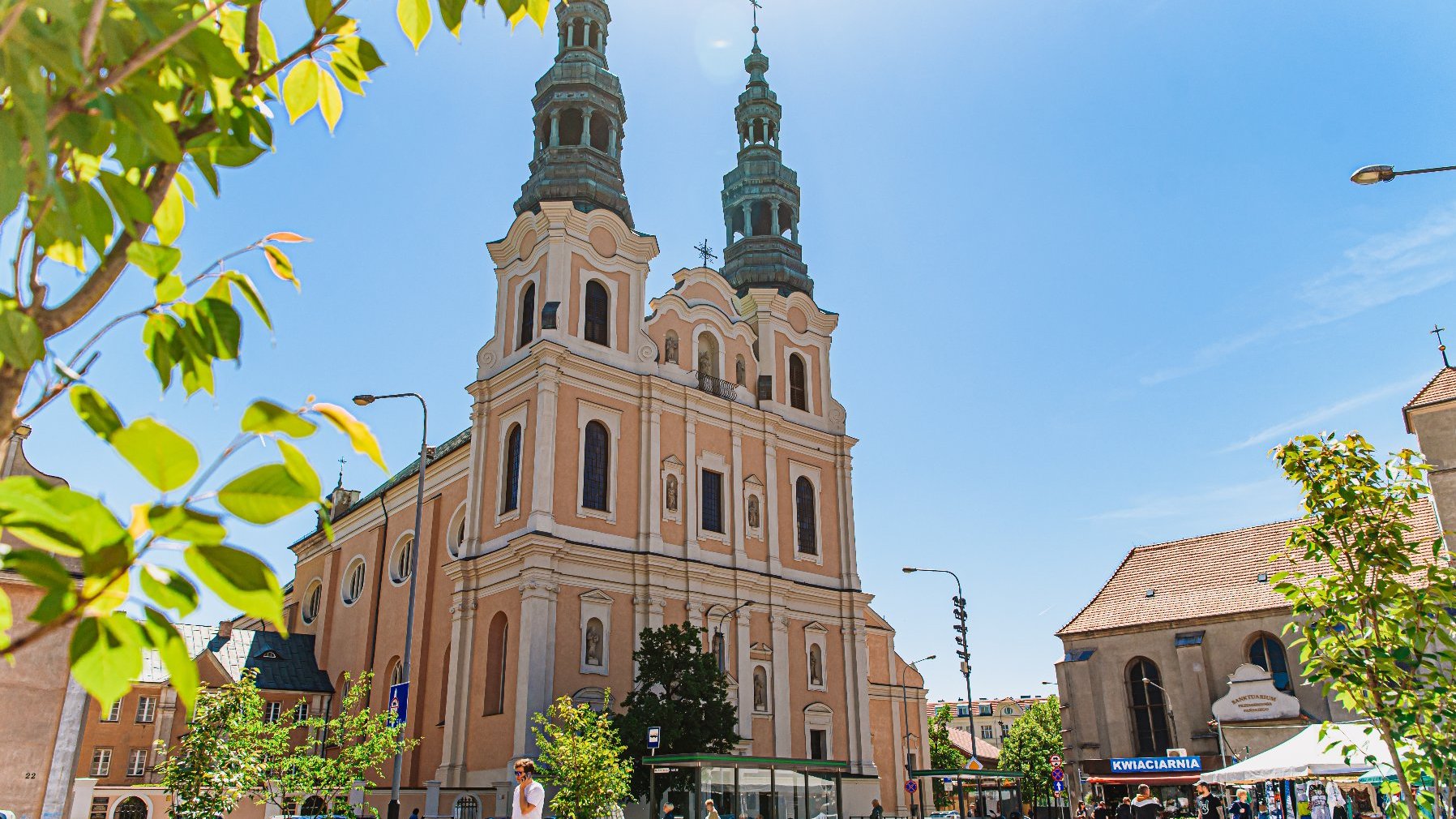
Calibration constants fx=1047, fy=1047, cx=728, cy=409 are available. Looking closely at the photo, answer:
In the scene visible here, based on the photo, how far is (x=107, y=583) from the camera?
4.81ft

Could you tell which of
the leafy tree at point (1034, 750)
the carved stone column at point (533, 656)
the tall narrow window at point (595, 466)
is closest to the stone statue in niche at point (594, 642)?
the carved stone column at point (533, 656)

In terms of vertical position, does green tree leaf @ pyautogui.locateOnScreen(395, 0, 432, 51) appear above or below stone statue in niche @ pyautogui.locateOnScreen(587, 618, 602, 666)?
below

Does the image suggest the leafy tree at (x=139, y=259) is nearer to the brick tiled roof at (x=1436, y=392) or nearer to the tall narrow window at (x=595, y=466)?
the tall narrow window at (x=595, y=466)

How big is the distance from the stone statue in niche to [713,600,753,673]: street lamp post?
12.2 feet

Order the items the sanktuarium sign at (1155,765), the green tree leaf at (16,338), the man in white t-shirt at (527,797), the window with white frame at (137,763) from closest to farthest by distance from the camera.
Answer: the green tree leaf at (16,338)
the man in white t-shirt at (527,797)
the sanktuarium sign at (1155,765)
the window with white frame at (137,763)

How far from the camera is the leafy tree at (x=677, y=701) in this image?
25.0 meters

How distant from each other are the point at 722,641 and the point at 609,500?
18.1 feet

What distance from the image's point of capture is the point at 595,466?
31.2m

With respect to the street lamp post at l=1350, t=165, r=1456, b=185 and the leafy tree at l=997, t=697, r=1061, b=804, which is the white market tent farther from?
the leafy tree at l=997, t=697, r=1061, b=804

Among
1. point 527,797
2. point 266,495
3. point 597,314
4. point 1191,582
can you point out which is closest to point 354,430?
point 266,495

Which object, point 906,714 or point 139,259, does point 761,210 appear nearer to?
point 906,714

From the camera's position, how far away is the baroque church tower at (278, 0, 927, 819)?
28.9 metres

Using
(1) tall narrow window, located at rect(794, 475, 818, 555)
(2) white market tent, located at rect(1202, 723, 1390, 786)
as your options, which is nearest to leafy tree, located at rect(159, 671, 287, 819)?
(2) white market tent, located at rect(1202, 723, 1390, 786)

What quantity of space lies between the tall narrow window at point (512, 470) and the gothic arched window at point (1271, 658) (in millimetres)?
27022
